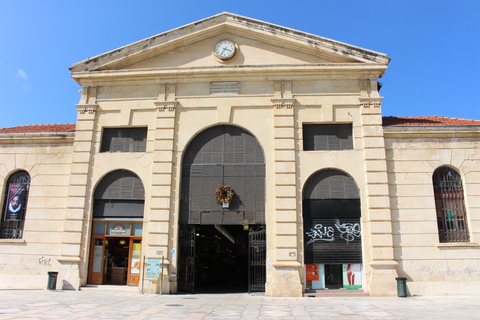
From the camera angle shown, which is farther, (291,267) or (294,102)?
(294,102)

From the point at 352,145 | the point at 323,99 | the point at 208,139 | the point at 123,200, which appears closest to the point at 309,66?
the point at 323,99

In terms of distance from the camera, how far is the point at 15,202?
1806cm

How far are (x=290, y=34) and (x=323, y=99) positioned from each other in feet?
11.4

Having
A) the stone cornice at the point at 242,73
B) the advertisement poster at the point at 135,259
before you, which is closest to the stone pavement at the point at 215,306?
the advertisement poster at the point at 135,259

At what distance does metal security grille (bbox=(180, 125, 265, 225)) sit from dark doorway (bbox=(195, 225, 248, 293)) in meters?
2.19

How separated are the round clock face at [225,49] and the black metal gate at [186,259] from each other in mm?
8372

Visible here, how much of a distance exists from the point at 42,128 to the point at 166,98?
7.54 meters

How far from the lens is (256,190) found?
16.8m

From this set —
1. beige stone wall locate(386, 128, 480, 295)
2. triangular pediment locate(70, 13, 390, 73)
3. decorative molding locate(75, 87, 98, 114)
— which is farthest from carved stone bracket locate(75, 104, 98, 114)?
beige stone wall locate(386, 128, 480, 295)

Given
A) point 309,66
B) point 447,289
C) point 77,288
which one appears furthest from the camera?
point 309,66

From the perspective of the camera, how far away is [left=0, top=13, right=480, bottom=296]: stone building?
15930mm

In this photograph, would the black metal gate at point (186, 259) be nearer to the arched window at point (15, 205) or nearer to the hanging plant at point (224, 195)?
the hanging plant at point (224, 195)

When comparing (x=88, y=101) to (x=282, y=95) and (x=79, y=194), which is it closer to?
(x=79, y=194)

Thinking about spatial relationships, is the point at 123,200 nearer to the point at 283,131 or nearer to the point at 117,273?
the point at 117,273
